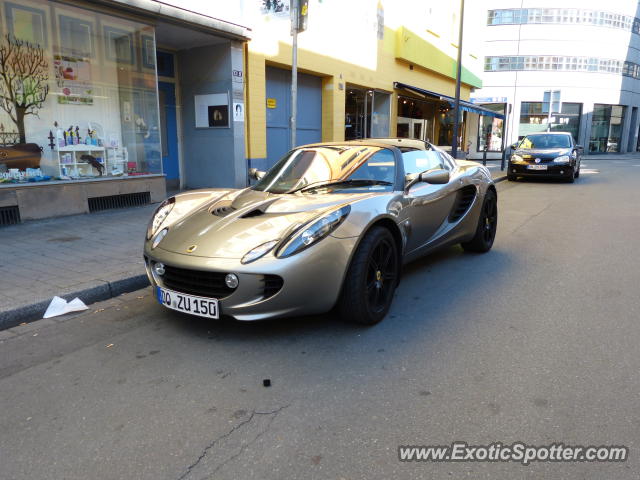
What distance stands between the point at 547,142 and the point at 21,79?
14.5m

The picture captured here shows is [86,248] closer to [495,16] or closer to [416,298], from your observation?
[416,298]

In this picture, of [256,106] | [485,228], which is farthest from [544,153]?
[485,228]

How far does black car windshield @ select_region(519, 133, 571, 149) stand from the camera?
15766mm

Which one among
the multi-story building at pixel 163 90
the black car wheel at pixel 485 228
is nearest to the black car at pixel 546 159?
the multi-story building at pixel 163 90

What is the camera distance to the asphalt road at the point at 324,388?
7.18 ft

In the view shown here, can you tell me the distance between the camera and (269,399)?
2699 mm

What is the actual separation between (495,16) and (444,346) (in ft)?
156

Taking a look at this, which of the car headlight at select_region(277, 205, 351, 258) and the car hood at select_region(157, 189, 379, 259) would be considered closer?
the car headlight at select_region(277, 205, 351, 258)

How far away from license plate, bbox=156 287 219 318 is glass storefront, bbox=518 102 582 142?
45590mm

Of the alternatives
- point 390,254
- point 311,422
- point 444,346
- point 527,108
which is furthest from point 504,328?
point 527,108

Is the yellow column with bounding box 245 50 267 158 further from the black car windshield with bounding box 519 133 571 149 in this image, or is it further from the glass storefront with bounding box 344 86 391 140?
the black car windshield with bounding box 519 133 571 149

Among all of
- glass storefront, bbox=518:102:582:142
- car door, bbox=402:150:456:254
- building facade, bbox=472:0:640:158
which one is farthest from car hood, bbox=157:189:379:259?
glass storefront, bbox=518:102:582:142

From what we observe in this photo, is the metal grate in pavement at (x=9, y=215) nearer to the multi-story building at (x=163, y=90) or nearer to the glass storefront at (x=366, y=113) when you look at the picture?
the multi-story building at (x=163, y=90)

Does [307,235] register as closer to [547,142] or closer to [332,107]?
[332,107]
